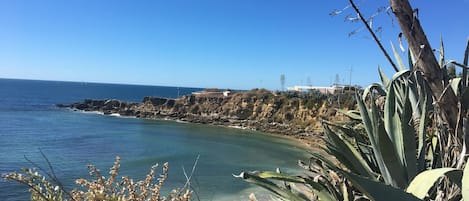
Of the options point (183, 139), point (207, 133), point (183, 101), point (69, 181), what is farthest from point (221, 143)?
point (183, 101)

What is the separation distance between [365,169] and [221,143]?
Answer: 27401 mm

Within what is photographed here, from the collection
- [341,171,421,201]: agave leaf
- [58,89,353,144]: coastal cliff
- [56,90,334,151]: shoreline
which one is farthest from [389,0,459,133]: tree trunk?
[58,89,353,144]: coastal cliff

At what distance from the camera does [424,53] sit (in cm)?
143

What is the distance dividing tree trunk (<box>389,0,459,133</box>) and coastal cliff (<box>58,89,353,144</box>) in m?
32.7

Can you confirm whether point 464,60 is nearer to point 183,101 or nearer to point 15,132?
point 15,132

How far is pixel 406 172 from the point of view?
1505 millimetres

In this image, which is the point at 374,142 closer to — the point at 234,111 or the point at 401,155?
the point at 401,155

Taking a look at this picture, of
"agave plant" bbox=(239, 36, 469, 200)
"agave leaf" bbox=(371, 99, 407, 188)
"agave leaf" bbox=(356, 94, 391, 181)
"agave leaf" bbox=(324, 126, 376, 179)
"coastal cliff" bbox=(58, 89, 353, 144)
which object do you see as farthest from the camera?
"coastal cliff" bbox=(58, 89, 353, 144)

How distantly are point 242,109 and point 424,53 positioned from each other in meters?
46.0

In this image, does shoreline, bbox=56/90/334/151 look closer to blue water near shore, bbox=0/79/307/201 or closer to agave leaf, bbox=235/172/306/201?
blue water near shore, bbox=0/79/307/201

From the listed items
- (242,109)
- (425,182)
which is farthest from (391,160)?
(242,109)

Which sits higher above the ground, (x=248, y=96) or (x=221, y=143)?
(x=248, y=96)

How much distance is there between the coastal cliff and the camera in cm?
3966

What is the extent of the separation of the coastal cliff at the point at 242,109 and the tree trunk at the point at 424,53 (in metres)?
32.7
